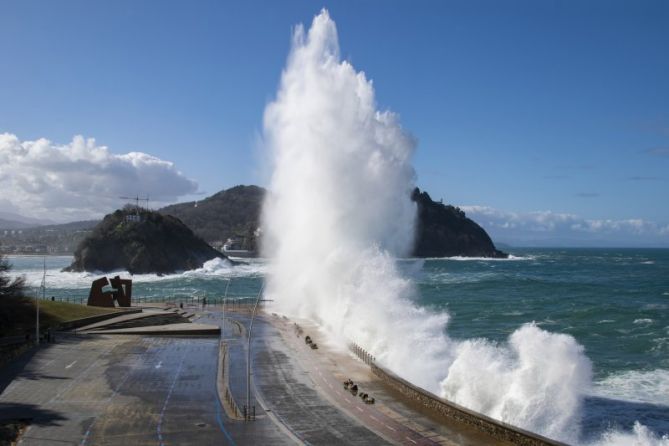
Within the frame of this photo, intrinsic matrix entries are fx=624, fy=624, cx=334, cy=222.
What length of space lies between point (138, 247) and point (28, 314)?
334ft

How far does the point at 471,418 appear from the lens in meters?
21.6

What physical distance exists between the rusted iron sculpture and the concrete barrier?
36.8m

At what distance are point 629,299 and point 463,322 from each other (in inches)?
1082

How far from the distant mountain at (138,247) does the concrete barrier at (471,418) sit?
120 meters

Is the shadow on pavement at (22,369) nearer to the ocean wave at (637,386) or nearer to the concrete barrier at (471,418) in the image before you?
the concrete barrier at (471,418)

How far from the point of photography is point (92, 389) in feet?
89.9

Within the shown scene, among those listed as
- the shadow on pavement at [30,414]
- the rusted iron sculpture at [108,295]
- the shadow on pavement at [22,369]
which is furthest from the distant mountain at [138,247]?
the shadow on pavement at [30,414]

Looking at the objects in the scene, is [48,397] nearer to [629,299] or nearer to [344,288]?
[344,288]

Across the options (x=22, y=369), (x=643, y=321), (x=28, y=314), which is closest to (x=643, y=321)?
(x=643, y=321)

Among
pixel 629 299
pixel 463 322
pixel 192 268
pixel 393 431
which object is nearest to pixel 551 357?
pixel 393 431

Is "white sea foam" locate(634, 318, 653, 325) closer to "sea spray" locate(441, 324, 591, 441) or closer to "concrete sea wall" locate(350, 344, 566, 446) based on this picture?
"sea spray" locate(441, 324, 591, 441)

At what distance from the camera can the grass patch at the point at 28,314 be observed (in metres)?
39.8

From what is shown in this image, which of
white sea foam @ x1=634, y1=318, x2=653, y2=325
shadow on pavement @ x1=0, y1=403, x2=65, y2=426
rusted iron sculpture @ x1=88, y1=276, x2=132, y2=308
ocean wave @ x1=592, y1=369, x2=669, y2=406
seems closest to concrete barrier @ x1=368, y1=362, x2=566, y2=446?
ocean wave @ x1=592, y1=369, x2=669, y2=406

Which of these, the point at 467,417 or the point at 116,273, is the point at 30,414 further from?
the point at 116,273
